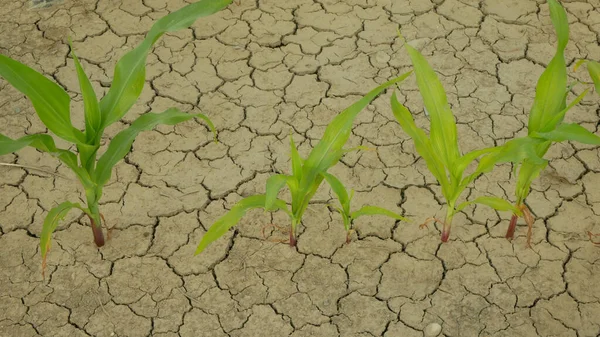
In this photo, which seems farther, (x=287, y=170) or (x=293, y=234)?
(x=287, y=170)

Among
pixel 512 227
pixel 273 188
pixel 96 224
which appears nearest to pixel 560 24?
pixel 512 227

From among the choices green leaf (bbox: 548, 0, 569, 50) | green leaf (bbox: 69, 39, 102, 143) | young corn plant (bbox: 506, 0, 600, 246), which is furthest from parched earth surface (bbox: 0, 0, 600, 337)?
green leaf (bbox: 548, 0, 569, 50)

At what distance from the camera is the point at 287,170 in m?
3.97

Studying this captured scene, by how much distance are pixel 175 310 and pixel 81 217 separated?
26.1 inches

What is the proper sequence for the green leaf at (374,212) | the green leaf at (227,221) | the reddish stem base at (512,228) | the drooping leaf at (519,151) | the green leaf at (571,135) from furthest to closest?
the reddish stem base at (512,228), the green leaf at (374,212), the green leaf at (227,221), the drooping leaf at (519,151), the green leaf at (571,135)

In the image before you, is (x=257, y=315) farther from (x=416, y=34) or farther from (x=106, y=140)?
(x=416, y=34)

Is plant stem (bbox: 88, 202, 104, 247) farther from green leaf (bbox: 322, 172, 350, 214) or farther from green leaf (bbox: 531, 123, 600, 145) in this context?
green leaf (bbox: 531, 123, 600, 145)

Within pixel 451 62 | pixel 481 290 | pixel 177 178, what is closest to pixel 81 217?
pixel 177 178

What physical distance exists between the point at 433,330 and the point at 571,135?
92 centimetres

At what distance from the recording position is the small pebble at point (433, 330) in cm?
334

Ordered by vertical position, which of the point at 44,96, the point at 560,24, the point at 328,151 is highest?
the point at 560,24

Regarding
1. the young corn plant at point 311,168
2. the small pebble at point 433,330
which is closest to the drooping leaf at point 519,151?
the young corn plant at point 311,168

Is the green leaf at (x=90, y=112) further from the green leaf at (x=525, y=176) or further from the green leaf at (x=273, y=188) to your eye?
the green leaf at (x=525, y=176)

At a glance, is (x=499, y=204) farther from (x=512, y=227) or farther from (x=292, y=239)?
(x=292, y=239)
